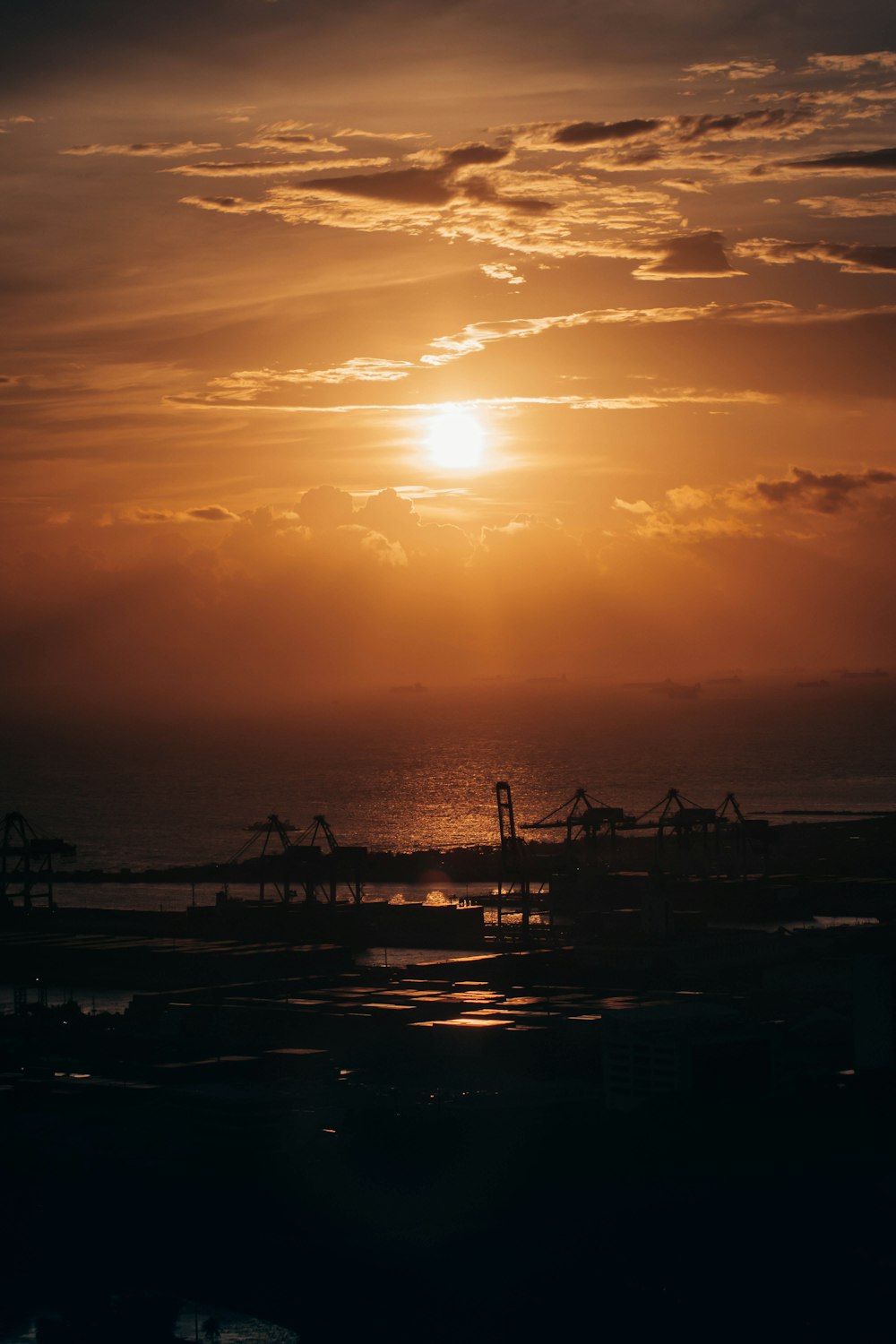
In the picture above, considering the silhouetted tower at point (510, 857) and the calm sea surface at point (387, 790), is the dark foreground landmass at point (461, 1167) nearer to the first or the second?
the silhouetted tower at point (510, 857)

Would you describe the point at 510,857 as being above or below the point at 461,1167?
above

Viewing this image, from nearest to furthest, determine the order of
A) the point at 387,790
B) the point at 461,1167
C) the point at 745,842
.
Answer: the point at 461,1167 → the point at 745,842 → the point at 387,790

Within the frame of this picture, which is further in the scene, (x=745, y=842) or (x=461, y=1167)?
(x=745, y=842)

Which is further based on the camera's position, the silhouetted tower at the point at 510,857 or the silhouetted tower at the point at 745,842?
the silhouetted tower at the point at 745,842

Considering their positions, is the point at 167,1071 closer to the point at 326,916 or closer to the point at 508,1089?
the point at 508,1089

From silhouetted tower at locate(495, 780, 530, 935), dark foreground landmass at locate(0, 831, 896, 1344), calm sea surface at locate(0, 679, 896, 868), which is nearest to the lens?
dark foreground landmass at locate(0, 831, 896, 1344)

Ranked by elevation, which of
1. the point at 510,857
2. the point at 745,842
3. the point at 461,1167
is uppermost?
the point at 510,857

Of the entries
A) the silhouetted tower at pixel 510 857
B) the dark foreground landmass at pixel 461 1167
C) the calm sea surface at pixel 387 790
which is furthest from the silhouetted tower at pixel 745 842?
the dark foreground landmass at pixel 461 1167

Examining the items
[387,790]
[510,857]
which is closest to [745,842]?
[510,857]

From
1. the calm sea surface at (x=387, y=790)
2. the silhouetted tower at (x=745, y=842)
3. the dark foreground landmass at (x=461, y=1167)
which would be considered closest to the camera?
the dark foreground landmass at (x=461, y=1167)

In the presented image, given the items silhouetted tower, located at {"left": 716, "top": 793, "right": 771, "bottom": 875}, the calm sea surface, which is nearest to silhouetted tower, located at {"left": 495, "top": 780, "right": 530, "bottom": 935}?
silhouetted tower, located at {"left": 716, "top": 793, "right": 771, "bottom": 875}

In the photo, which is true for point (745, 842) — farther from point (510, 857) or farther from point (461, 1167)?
point (461, 1167)

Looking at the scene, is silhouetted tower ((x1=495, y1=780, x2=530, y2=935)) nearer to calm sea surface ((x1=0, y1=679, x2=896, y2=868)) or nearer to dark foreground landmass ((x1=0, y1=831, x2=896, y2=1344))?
calm sea surface ((x1=0, y1=679, x2=896, y2=868))
